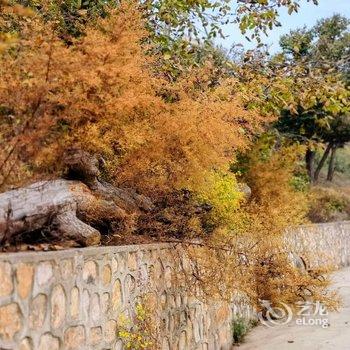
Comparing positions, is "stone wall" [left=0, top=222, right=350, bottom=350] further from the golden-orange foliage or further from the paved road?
the paved road

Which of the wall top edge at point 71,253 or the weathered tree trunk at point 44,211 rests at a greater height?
the weathered tree trunk at point 44,211

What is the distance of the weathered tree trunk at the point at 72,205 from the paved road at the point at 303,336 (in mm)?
2943

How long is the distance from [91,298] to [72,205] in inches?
35.9

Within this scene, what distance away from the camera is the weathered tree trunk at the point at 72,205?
4.47 m

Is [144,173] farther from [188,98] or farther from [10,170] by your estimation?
[10,170]

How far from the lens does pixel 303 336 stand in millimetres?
8398

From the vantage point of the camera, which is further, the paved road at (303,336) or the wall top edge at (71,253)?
the paved road at (303,336)

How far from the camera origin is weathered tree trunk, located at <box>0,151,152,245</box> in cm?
447

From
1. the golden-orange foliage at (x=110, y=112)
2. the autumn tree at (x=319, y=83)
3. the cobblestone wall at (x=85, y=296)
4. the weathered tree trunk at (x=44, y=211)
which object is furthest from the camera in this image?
the autumn tree at (x=319, y=83)

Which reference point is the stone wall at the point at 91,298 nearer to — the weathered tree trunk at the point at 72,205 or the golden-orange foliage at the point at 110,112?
the weathered tree trunk at the point at 72,205

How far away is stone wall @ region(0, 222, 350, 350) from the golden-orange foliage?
0.68 meters

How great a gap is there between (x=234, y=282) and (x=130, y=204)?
1.48m

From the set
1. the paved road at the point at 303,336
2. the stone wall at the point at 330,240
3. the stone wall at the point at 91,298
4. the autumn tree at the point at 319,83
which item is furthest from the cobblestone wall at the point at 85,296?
the stone wall at the point at 330,240

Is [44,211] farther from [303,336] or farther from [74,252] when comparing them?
[303,336]
